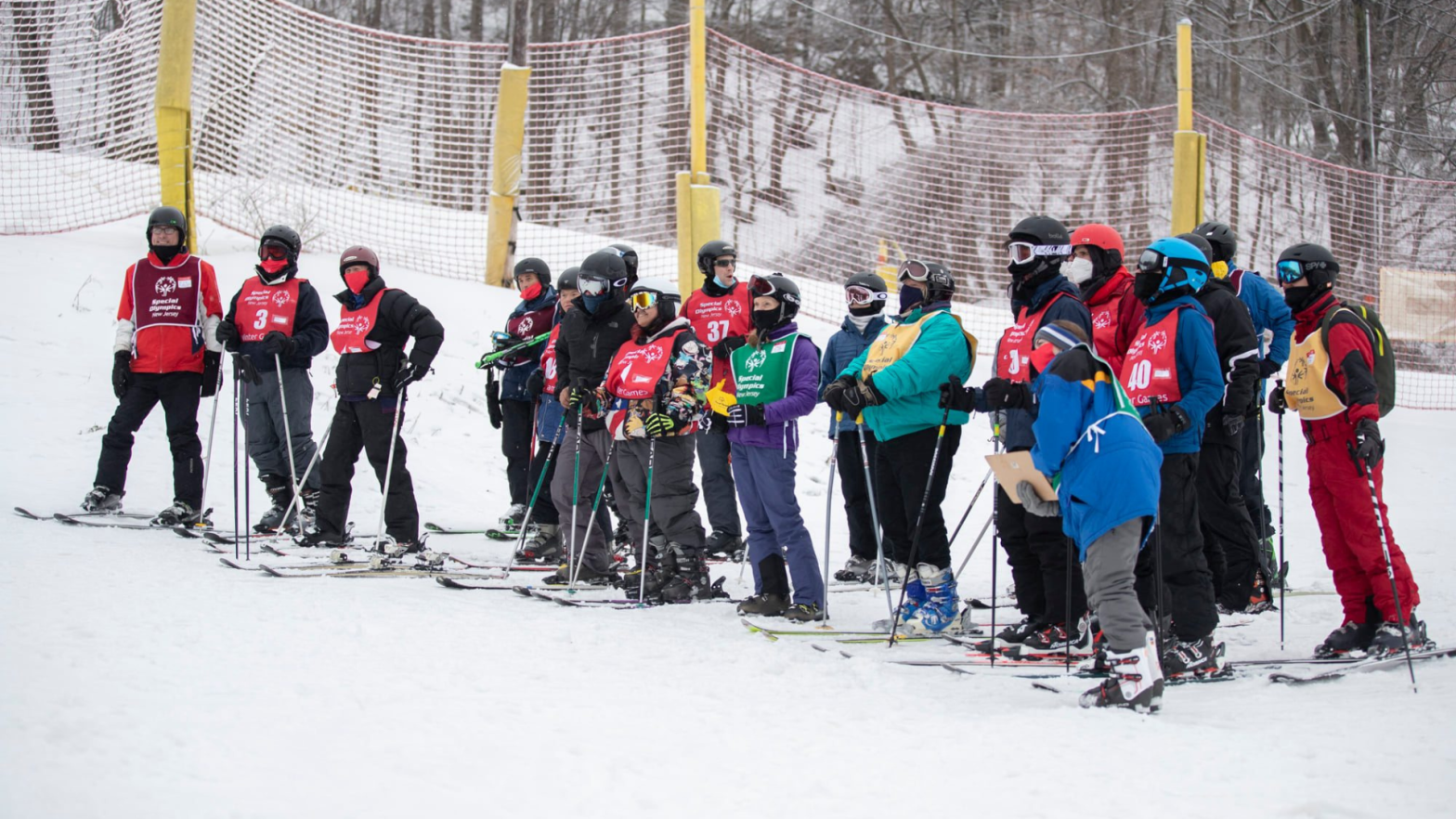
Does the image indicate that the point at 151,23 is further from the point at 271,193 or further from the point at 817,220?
the point at 817,220

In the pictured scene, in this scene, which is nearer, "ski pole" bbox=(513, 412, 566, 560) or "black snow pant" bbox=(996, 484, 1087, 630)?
"black snow pant" bbox=(996, 484, 1087, 630)

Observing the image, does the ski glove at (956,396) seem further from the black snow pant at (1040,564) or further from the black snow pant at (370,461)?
the black snow pant at (370,461)

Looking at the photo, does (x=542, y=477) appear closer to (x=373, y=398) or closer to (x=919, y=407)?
(x=373, y=398)

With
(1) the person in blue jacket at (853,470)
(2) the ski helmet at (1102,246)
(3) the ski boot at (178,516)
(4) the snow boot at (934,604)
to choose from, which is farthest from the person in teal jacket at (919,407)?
(3) the ski boot at (178,516)

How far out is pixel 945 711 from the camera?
13.5 ft

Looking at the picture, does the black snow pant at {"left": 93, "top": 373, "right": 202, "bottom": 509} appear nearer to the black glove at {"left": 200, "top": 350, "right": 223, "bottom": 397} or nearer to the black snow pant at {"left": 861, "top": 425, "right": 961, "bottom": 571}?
the black glove at {"left": 200, "top": 350, "right": 223, "bottom": 397}

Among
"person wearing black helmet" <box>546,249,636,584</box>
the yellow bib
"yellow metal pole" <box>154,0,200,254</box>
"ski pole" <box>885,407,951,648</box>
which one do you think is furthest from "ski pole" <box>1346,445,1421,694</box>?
"yellow metal pole" <box>154,0,200,254</box>

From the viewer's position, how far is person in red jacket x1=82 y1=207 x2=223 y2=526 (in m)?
7.50

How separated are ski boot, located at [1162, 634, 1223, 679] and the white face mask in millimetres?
1739

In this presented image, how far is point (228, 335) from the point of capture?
7387 mm

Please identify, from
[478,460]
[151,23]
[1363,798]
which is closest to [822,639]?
[1363,798]

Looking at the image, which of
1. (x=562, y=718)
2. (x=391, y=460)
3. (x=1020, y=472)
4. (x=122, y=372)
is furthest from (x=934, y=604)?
(x=122, y=372)

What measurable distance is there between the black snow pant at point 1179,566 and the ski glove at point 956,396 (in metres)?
0.85

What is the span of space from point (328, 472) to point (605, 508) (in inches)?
64.4
